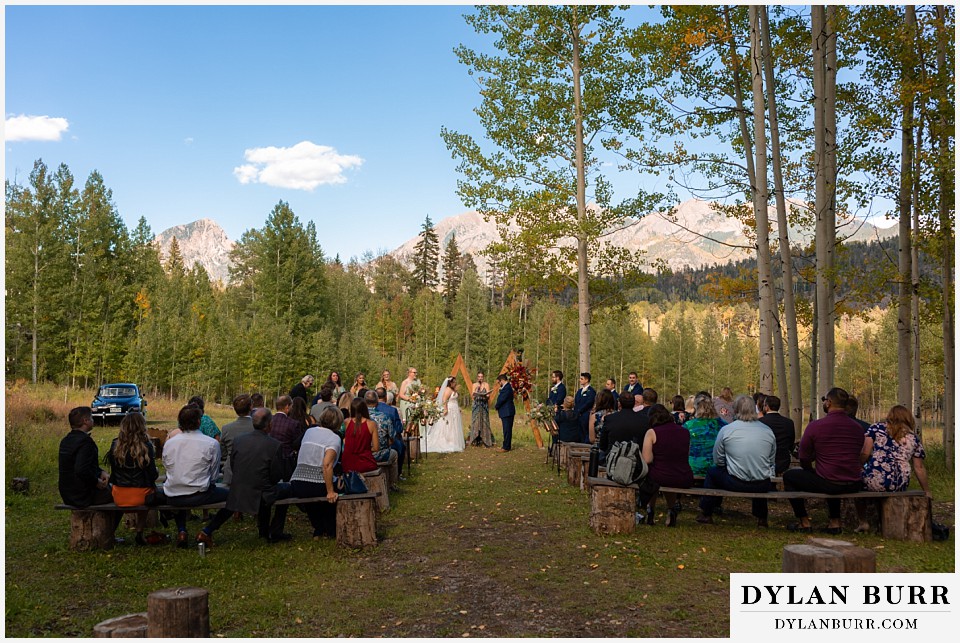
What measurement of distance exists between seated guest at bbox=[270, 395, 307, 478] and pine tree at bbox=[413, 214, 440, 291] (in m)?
70.2

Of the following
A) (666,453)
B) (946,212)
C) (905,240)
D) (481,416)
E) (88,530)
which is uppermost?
(946,212)

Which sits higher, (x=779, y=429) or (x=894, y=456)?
(x=779, y=429)

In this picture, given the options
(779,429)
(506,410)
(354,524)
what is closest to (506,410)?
(506,410)

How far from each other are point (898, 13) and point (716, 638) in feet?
49.9

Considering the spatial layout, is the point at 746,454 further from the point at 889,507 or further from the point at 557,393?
the point at 557,393

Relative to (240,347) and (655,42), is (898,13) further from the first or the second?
(240,347)

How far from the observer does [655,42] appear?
14773 mm

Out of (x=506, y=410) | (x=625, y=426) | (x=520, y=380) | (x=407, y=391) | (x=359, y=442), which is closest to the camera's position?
(x=359, y=442)

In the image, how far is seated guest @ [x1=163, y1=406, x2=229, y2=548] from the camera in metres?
7.56

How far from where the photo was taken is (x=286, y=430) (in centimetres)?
918

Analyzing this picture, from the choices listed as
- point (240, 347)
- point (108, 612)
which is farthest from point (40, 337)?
point (108, 612)

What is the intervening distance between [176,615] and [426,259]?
78.9 meters

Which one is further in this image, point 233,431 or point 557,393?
point 557,393

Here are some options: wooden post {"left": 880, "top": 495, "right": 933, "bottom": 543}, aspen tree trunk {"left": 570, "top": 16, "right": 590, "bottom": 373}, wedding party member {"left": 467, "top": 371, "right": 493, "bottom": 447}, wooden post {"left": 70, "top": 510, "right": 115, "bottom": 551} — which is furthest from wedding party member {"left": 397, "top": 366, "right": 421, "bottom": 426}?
wooden post {"left": 880, "top": 495, "right": 933, "bottom": 543}
